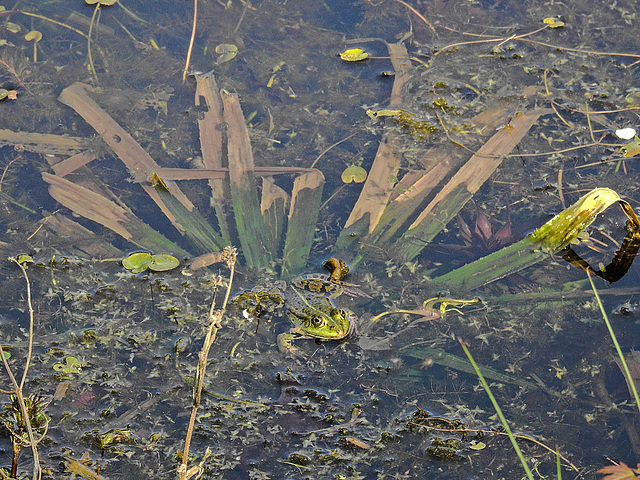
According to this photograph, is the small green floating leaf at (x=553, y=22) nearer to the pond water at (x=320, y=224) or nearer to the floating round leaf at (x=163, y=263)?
the pond water at (x=320, y=224)

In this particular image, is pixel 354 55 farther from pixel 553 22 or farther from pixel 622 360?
pixel 622 360

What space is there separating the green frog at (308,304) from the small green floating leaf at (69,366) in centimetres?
68

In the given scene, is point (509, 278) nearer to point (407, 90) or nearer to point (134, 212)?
point (407, 90)

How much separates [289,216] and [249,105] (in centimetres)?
84

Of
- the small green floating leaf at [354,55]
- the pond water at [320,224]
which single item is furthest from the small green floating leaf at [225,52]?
the small green floating leaf at [354,55]

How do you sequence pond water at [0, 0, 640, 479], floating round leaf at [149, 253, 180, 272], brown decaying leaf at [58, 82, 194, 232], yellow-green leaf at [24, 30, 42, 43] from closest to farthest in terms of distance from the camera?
pond water at [0, 0, 640, 479]
floating round leaf at [149, 253, 180, 272]
brown decaying leaf at [58, 82, 194, 232]
yellow-green leaf at [24, 30, 42, 43]

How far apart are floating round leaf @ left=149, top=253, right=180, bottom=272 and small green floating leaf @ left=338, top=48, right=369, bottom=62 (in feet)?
5.53

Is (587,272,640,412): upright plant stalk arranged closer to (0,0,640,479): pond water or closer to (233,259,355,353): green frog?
(0,0,640,479): pond water

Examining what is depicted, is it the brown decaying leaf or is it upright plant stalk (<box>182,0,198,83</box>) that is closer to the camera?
the brown decaying leaf

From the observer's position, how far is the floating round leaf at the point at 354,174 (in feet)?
10.2

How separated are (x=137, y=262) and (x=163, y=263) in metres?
0.12

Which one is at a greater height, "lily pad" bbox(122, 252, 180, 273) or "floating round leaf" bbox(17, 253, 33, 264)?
"lily pad" bbox(122, 252, 180, 273)

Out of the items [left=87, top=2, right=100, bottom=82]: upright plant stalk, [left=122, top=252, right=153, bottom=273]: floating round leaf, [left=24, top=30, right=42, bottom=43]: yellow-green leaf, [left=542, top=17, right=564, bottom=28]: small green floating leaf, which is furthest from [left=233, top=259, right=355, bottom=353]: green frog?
[left=24, top=30, right=42, bottom=43]: yellow-green leaf

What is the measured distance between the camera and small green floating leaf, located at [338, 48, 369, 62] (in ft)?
12.1
